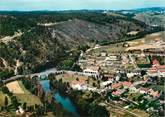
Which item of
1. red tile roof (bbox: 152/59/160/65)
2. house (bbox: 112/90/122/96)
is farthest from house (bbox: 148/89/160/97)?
red tile roof (bbox: 152/59/160/65)

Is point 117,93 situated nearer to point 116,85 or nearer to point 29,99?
point 116,85

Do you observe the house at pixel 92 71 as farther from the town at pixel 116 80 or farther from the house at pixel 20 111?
the house at pixel 20 111

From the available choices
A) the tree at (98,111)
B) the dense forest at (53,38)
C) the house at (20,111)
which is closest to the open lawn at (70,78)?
the dense forest at (53,38)

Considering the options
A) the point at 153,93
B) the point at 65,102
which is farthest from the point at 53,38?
the point at 153,93

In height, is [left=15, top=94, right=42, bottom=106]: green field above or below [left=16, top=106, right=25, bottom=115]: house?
below

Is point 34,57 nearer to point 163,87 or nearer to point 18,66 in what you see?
point 18,66

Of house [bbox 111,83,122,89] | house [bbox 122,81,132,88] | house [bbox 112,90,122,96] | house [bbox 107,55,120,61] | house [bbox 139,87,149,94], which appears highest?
house [bbox 139,87,149,94]

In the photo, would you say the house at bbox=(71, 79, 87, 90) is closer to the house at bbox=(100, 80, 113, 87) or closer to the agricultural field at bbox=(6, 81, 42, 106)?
the house at bbox=(100, 80, 113, 87)
